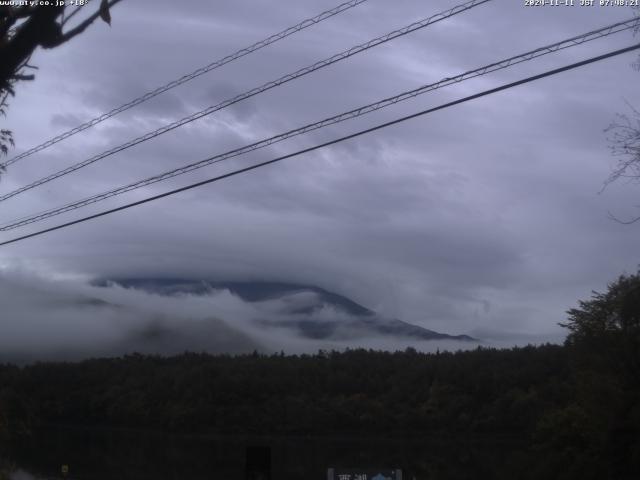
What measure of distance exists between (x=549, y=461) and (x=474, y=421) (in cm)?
3399

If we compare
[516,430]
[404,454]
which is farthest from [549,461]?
[516,430]

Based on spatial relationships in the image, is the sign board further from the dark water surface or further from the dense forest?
the dense forest

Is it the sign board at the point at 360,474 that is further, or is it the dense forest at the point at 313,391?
the dense forest at the point at 313,391

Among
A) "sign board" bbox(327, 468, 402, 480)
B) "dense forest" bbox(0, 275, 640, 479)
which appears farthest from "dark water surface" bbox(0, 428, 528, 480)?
"sign board" bbox(327, 468, 402, 480)

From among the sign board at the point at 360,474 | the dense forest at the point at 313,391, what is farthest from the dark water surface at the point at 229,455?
the sign board at the point at 360,474

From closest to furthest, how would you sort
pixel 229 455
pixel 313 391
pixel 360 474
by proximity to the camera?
pixel 360 474 < pixel 229 455 < pixel 313 391

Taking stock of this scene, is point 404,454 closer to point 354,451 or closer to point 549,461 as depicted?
point 354,451

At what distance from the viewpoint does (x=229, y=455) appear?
5869 cm

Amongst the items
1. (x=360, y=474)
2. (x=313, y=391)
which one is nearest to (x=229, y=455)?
(x=313, y=391)

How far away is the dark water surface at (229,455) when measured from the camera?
44.1m

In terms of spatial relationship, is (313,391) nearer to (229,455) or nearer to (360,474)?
(229,455)

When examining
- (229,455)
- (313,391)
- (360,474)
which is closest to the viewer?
(360,474)

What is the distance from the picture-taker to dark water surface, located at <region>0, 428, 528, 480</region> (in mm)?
44094

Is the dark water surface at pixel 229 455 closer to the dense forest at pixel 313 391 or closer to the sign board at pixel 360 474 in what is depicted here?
the dense forest at pixel 313 391
